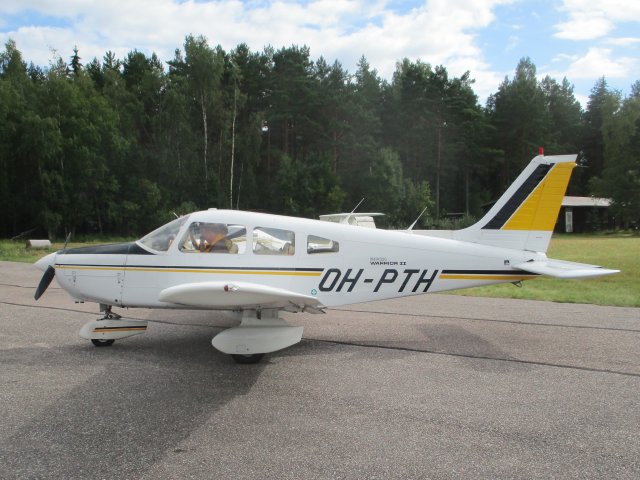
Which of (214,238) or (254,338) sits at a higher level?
(214,238)

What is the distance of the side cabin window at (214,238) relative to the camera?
245 inches

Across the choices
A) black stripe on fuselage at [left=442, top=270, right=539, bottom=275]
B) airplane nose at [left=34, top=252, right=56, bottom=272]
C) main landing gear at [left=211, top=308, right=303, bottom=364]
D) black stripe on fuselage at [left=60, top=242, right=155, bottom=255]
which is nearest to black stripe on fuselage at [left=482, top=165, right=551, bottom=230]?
black stripe on fuselage at [left=442, top=270, right=539, bottom=275]

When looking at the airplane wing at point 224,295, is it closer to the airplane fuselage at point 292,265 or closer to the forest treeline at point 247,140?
the airplane fuselage at point 292,265

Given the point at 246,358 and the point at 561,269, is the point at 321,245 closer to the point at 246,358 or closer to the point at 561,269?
the point at 246,358

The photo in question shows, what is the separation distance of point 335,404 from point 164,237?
3.31m

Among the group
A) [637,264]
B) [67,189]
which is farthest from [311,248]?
[67,189]

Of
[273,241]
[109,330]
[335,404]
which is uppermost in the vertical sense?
[273,241]

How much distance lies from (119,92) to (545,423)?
47.9m

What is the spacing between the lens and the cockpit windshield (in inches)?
248

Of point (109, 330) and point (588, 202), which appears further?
point (588, 202)

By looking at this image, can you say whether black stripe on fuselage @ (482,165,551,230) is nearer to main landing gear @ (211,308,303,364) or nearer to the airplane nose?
main landing gear @ (211,308,303,364)

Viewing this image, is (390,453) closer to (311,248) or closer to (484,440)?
(484,440)

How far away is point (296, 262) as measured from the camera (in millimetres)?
6285

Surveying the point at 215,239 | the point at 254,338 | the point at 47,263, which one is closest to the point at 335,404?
the point at 254,338
